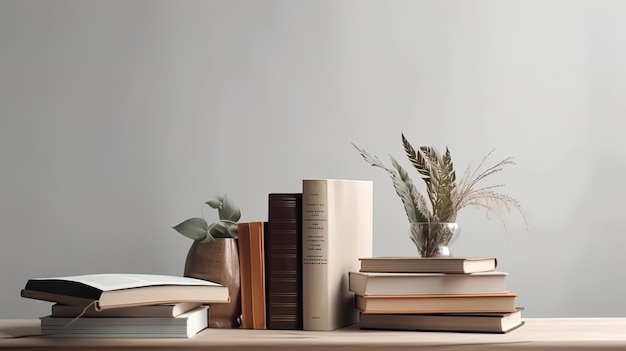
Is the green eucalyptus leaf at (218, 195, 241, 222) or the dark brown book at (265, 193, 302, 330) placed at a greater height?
the green eucalyptus leaf at (218, 195, 241, 222)

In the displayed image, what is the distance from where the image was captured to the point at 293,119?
1.76 m

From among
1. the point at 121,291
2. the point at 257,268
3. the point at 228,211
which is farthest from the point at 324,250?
the point at 121,291

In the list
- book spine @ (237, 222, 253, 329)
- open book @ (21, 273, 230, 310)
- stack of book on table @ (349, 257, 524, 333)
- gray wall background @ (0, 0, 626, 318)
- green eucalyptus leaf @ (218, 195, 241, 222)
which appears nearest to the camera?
open book @ (21, 273, 230, 310)

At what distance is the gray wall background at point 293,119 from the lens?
1750mm

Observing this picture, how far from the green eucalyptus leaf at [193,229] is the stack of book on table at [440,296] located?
0.32 m

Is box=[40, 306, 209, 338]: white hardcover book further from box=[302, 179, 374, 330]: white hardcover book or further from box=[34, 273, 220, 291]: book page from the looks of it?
box=[302, 179, 374, 330]: white hardcover book

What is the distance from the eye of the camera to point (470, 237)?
5.75 feet

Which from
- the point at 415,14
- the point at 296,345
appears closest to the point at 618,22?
the point at 415,14

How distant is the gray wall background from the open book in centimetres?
50

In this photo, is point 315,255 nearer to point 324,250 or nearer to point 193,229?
point 324,250

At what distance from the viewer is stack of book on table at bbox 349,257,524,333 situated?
127 centimetres

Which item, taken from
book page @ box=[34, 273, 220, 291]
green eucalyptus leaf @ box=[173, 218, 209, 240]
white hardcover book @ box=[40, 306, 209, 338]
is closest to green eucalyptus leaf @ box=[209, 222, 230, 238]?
green eucalyptus leaf @ box=[173, 218, 209, 240]

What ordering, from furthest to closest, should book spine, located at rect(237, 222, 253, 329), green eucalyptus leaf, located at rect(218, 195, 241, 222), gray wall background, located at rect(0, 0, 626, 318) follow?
gray wall background, located at rect(0, 0, 626, 318), green eucalyptus leaf, located at rect(218, 195, 241, 222), book spine, located at rect(237, 222, 253, 329)

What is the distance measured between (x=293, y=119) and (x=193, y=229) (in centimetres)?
47
